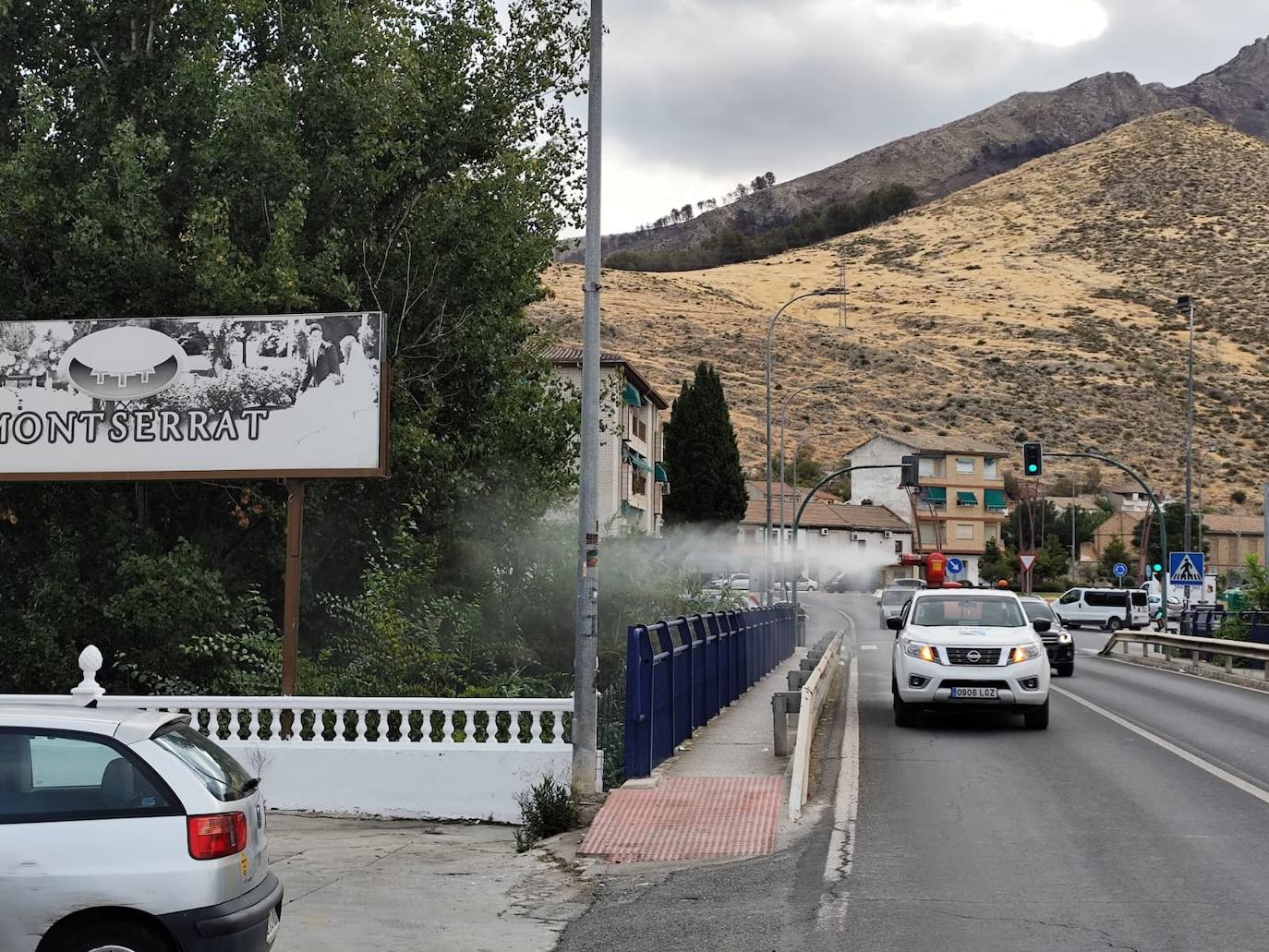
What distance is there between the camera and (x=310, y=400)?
16.7 meters

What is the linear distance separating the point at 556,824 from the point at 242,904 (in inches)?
241

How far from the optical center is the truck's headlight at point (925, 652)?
59.3ft

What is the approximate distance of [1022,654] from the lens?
1798 cm

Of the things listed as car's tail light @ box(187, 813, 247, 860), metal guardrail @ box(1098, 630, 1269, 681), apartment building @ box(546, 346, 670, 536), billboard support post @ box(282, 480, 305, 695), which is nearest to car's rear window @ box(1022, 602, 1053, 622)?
metal guardrail @ box(1098, 630, 1269, 681)

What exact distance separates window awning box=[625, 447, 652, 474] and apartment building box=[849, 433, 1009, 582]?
145 feet

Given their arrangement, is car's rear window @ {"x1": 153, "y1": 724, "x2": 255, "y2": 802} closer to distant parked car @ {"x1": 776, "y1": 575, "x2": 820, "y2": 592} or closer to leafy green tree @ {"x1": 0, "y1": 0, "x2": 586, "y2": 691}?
leafy green tree @ {"x1": 0, "y1": 0, "x2": 586, "y2": 691}

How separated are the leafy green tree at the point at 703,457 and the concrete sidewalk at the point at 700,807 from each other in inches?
2160

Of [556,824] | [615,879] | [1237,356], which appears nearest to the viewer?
[615,879]

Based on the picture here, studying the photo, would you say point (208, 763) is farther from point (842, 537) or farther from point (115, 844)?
point (842, 537)

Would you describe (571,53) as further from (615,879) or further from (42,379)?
(615,879)

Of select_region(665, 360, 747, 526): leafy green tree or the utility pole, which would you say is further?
select_region(665, 360, 747, 526): leafy green tree

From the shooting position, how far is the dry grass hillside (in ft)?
380

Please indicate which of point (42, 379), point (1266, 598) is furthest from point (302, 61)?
point (1266, 598)

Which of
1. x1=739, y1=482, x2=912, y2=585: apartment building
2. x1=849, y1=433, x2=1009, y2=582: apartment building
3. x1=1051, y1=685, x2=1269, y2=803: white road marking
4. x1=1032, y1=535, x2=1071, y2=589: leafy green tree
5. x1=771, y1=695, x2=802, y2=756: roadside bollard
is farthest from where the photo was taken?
x1=739, y1=482, x2=912, y2=585: apartment building
